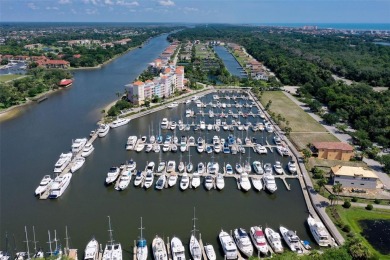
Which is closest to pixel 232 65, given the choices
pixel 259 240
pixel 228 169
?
pixel 228 169

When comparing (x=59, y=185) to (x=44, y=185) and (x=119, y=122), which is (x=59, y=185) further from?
(x=119, y=122)

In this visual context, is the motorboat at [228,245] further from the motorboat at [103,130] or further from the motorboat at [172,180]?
the motorboat at [103,130]

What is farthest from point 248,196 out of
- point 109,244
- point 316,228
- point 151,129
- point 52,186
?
point 151,129

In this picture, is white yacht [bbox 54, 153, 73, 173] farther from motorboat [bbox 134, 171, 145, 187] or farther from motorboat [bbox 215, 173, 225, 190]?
motorboat [bbox 215, 173, 225, 190]

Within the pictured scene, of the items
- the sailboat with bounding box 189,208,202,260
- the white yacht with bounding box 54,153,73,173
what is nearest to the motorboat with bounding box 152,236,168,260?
the sailboat with bounding box 189,208,202,260

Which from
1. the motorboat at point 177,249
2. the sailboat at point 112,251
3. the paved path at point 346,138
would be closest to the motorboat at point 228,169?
the motorboat at point 177,249
